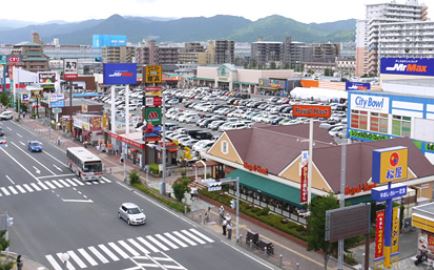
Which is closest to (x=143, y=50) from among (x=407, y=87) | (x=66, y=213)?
(x=407, y=87)

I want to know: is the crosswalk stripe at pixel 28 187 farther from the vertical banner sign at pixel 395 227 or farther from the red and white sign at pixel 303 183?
the vertical banner sign at pixel 395 227

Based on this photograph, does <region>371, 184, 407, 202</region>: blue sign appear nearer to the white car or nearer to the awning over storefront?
the awning over storefront

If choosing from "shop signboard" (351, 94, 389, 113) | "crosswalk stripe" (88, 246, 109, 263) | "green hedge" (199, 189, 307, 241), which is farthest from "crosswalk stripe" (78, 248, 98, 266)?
"shop signboard" (351, 94, 389, 113)

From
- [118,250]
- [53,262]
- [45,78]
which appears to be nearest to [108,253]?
[118,250]

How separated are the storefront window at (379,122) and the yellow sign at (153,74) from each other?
21596mm

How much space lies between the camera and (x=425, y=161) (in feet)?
120

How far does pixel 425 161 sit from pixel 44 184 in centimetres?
3003

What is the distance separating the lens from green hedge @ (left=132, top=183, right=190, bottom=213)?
36.5 metres

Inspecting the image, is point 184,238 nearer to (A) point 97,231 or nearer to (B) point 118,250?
(B) point 118,250

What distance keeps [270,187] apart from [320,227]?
10.5m

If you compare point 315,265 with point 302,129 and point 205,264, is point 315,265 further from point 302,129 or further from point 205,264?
point 302,129

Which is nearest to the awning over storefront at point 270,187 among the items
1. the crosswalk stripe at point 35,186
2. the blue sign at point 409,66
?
the crosswalk stripe at point 35,186

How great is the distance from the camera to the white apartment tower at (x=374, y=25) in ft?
534

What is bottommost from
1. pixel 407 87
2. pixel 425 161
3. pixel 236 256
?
pixel 236 256
